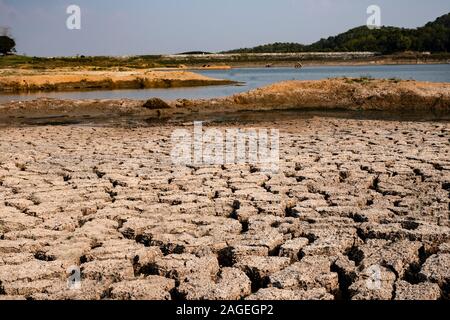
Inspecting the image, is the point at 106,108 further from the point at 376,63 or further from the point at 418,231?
the point at 376,63

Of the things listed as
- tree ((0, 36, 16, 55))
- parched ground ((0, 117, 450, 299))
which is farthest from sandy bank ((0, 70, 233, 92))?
tree ((0, 36, 16, 55))

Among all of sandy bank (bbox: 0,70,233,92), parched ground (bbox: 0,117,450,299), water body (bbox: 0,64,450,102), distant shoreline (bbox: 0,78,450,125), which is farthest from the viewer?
sandy bank (bbox: 0,70,233,92)

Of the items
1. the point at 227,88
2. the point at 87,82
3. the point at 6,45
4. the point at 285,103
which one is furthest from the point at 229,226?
the point at 6,45

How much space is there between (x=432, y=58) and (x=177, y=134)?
218ft

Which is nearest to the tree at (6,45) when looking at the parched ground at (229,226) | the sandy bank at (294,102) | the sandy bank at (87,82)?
the sandy bank at (87,82)

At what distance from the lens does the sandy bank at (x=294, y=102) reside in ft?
49.2

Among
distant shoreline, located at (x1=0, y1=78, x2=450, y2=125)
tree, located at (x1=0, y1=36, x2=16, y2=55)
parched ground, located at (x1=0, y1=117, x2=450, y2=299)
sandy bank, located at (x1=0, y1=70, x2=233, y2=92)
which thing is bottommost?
parched ground, located at (x1=0, y1=117, x2=450, y2=299)

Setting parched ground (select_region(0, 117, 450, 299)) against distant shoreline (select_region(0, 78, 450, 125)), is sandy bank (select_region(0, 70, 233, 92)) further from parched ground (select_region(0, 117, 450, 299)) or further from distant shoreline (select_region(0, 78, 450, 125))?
parched ground (select_region(0, 117, 450, 299))

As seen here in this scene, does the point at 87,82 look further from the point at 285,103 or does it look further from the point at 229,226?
the point at 229,226

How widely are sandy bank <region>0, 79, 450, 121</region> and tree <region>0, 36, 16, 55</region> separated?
165 ft

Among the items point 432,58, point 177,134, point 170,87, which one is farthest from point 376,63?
point 177,134

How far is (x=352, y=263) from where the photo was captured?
342 cm

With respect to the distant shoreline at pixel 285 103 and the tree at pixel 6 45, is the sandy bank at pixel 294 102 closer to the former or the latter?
the distant shoreline at pixel 285 103

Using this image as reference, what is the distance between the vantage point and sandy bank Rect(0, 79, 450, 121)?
590 inches
